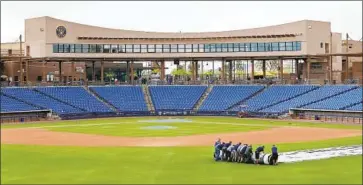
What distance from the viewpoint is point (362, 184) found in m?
26.9

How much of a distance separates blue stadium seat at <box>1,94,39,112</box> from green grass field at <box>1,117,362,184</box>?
37738 millimetres

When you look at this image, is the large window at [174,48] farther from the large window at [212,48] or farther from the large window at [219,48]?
the large window at [219,48]

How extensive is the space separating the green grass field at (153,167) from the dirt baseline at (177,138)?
4.06 meters

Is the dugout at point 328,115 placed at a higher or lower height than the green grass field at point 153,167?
higher

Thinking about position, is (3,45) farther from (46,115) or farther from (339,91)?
(339,91)

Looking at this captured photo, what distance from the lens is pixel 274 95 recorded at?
96.8 meters

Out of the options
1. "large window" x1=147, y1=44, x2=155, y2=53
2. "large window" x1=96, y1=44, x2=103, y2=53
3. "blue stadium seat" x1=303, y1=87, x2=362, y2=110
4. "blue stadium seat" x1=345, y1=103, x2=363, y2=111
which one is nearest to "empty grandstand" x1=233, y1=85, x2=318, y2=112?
"blue stadium seat" x1=303, y1=87, x2=362, y2=110

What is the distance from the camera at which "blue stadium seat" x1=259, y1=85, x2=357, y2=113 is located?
8862 centimetres

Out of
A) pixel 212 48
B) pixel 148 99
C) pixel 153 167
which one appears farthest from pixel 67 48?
pixel 153 167

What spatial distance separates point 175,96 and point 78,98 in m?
17.7

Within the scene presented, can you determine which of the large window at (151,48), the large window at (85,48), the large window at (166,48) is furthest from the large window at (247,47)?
the large window at (85,48)

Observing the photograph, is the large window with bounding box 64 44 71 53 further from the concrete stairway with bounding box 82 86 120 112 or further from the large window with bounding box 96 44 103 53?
the concrete stairway with bounding box 82 86 120 112

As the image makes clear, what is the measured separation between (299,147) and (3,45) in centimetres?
8634

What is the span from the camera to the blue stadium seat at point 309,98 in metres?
88.6
